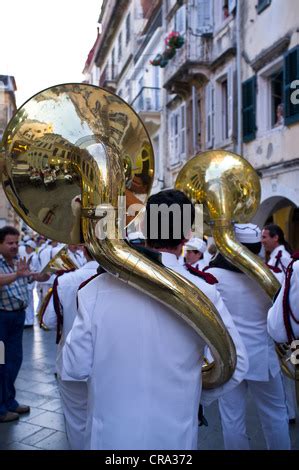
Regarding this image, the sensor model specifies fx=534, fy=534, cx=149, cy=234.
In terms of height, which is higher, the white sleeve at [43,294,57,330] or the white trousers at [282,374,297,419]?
the white sleeve at [43,294,57,330]

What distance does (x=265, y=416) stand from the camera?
131 inches

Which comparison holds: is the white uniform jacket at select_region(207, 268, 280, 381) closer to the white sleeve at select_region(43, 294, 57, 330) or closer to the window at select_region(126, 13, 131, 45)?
the white sleeve at select_region(43, 294, 57, 330)

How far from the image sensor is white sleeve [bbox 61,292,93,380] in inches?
82.5

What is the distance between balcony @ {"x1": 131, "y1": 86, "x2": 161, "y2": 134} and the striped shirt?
51.3ft

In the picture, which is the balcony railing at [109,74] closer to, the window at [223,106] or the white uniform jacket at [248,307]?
the window at [223,106]

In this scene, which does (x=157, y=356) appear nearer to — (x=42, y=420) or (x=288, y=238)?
(x=42, y=420)

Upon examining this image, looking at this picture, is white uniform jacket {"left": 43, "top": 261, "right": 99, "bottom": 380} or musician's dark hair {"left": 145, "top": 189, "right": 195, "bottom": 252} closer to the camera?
musician's dark hair {"left": 145, "top": 189, "right": 195, "bottom": 252}

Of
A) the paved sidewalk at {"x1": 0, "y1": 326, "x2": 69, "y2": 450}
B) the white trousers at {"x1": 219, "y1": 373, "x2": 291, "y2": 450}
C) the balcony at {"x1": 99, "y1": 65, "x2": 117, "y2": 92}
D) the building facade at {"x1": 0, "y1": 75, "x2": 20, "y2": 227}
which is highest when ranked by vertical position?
the balcony at {"x1": 99, "y1": 65, "x2": 117, "y2": 92}

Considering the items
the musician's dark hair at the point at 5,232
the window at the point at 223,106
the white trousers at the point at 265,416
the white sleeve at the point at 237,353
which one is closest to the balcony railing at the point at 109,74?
the window at the point at 223,106

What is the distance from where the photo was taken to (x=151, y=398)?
2.09 meters

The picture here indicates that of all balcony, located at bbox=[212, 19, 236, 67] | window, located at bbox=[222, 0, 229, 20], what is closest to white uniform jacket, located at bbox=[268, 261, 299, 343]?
balcony, located at bbox=[212, 19, 236, 67]

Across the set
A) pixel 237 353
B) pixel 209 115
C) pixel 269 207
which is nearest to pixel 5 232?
pixel 237 353

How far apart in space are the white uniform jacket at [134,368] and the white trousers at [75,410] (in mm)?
589

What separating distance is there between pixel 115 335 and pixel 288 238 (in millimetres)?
10620
